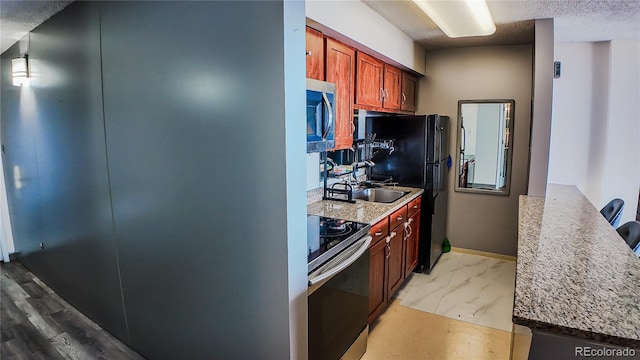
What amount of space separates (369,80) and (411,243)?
153 centimetres

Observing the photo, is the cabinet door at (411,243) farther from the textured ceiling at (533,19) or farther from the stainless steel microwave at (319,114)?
the textured ceiling at (533,19)

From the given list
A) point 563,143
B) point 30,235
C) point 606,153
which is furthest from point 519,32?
point 30,235

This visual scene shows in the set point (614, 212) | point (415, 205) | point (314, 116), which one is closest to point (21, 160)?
point (314, 116)

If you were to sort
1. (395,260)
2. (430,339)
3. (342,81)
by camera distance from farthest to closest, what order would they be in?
(395,260), (342,81), (430,339)

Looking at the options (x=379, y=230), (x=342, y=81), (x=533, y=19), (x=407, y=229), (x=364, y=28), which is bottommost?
(x=407, y=229)

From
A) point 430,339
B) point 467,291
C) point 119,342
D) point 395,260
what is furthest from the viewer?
point 467,291

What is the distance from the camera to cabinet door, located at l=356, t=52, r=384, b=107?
288 centimetres

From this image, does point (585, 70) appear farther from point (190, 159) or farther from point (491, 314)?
point (190, 159)

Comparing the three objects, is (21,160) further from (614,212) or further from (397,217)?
(614,212)

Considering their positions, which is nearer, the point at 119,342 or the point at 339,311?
the point at 339,311

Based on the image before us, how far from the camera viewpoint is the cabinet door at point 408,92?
388 centimetres

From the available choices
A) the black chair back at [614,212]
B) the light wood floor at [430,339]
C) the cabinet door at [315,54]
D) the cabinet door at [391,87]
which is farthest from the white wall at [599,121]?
the cabinet door at [315,54]

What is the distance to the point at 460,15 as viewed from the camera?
250 cm

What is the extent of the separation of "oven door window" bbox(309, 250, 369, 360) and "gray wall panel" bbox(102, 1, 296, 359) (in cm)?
21
